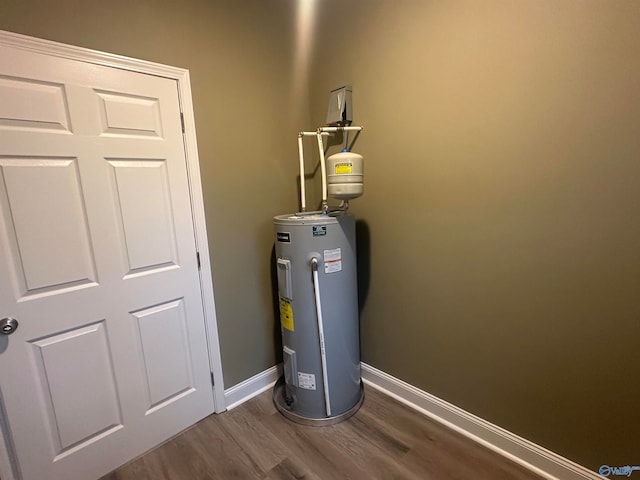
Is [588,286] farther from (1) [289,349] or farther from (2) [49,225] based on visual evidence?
(2) [49,225]

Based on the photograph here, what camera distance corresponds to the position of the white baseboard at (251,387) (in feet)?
6.64

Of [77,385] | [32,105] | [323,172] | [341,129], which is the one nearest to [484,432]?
[323,172]

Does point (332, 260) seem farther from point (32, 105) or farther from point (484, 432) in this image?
point (32, 105)

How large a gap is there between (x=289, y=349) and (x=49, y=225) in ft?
4.38

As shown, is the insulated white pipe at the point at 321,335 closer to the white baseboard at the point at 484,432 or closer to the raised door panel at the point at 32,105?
the white baseboard at the point at 484,432

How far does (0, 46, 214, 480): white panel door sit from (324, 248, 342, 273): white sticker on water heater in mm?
766

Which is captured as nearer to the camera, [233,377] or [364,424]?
[364,424]

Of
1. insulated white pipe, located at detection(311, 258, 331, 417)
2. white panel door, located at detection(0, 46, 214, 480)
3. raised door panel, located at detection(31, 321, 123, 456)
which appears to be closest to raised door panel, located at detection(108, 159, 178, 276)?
white panel door, located at detection(0, 46, 214, 480)

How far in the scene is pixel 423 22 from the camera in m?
1.58

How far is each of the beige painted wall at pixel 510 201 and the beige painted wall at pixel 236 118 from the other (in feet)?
1.44

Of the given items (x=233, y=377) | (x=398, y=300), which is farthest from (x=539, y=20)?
(x=233, y=377)

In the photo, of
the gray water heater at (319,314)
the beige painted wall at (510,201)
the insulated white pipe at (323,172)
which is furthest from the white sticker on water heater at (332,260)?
the beige painted wall at (510,201)

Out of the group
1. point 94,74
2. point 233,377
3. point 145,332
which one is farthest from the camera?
point 233,377

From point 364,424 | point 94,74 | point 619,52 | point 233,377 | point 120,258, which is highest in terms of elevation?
point 94,74
